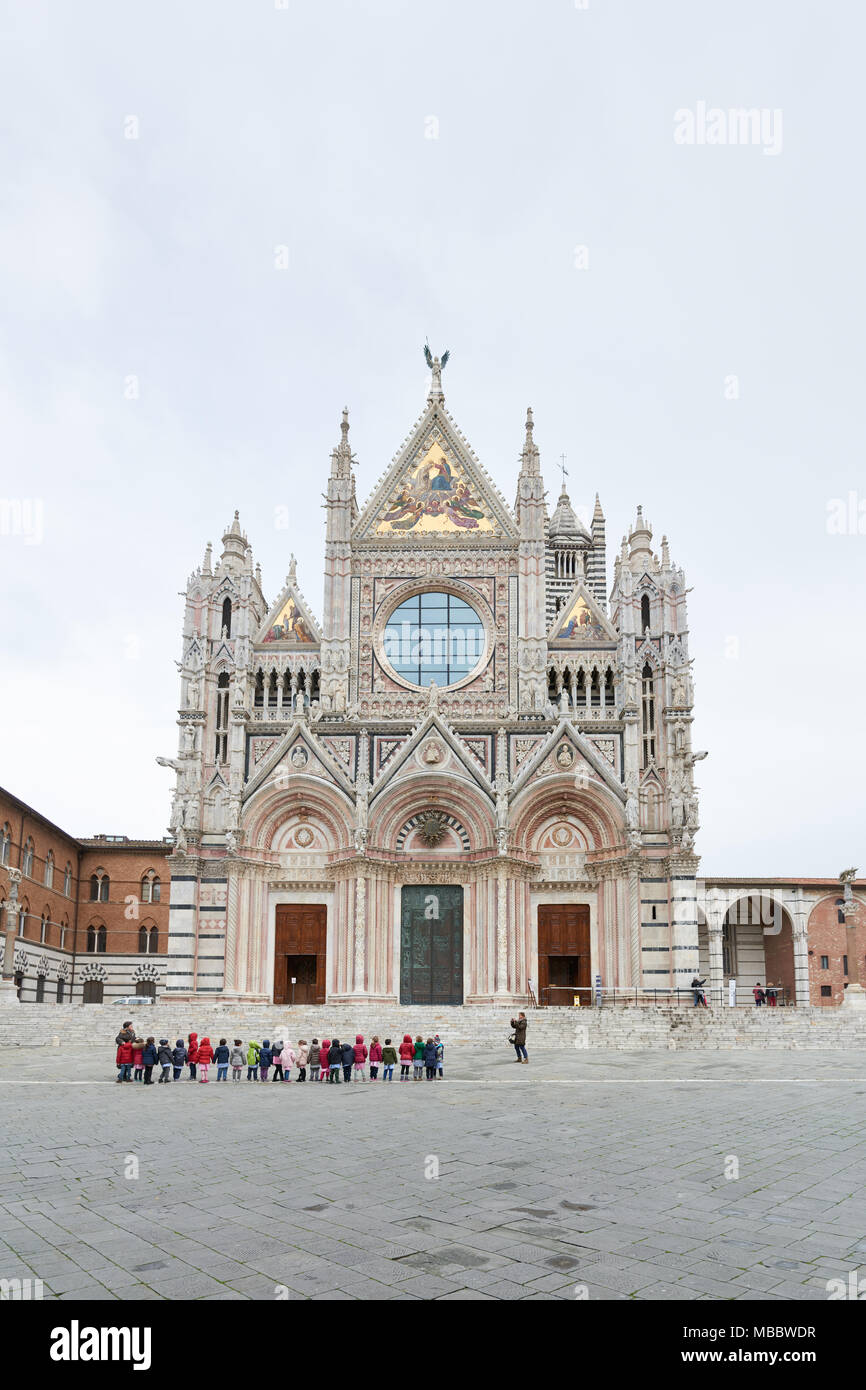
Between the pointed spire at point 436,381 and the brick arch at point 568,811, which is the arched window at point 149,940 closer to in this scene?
the brick arch at point 568,811

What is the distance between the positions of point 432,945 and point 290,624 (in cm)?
1322

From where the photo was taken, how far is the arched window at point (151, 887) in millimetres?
54125

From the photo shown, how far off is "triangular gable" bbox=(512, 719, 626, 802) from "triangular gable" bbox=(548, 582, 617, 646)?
366 centimetres

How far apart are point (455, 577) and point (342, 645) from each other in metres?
Result: 5.10

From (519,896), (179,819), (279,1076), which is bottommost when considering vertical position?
(279,1076)

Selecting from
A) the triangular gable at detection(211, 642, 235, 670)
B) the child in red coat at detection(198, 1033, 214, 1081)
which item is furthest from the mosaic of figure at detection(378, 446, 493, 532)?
the child in red coat at detection(198, 1033, 214, 1081)

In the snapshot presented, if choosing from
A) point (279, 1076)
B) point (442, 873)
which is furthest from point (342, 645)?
point (279, 1076)

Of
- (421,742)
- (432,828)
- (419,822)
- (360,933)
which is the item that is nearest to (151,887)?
(360,933)

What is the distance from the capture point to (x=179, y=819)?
125ft

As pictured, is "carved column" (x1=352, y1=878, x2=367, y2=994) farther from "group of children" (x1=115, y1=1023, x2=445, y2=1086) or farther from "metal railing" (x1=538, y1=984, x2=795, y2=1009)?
"group of children" (x1=115, y1=1023, x2=445, y2=1086)

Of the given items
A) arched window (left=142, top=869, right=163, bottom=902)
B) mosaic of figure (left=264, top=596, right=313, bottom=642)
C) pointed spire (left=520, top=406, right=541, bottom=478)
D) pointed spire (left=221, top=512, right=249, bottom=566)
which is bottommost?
arched window (left=142, top=869, right=163, bottom=902)

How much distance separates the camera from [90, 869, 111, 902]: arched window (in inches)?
2125
